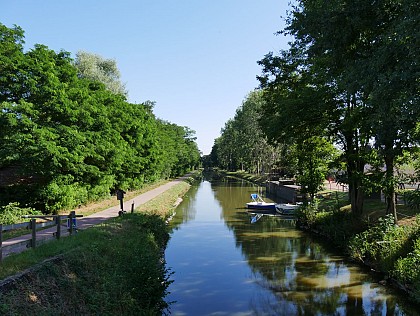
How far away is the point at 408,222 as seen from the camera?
653 inches

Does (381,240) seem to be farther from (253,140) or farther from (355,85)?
(253,140)

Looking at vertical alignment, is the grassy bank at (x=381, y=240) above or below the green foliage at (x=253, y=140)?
below

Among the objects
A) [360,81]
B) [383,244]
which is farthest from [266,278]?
[360,81]

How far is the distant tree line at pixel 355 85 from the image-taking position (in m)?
8.55

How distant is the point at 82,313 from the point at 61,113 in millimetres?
15822

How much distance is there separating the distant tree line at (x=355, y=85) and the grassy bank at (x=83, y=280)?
803 cm

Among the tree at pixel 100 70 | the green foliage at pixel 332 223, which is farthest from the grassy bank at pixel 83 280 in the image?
the tree at pixel 100 70

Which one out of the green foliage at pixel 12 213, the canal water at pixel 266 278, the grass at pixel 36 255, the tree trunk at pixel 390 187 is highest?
the tree trunk at pixel 390 187

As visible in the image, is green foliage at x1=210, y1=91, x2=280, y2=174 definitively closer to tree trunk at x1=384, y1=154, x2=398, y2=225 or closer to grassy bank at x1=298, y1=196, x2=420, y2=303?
grassy bank at x1=298, y1=196, x2=420, y2=303

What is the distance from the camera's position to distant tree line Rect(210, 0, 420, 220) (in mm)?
8547

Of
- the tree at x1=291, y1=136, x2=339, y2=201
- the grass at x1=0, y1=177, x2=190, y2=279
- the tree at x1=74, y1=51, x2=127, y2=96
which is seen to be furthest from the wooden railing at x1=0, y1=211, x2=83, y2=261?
Answer: the tree at x1=74, y1=51, x2=127, y2=96

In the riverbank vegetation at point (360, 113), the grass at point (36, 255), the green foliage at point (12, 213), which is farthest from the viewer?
the green foliage at point (12, 213)

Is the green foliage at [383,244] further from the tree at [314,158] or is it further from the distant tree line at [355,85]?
the tree at [314,158]

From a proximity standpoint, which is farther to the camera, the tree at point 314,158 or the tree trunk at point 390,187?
the tree at point 314,158
